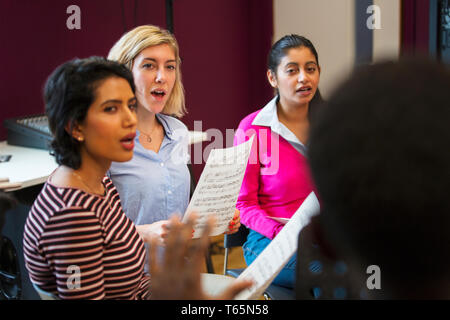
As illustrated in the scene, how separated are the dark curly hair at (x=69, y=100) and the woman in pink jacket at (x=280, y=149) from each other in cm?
83

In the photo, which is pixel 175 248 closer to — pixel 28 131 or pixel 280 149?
pixel 280 149

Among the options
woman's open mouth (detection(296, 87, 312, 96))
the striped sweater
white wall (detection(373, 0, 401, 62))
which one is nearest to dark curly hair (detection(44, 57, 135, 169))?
the striped sweater

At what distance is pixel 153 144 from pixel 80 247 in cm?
77

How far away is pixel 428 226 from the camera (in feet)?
1.61

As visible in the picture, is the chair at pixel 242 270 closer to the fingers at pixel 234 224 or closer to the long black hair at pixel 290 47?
the fingers at pixel 234 224

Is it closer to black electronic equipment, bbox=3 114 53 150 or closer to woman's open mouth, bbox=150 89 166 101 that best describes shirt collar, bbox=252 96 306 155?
woman's open mouth, bbox=150 89 166 101

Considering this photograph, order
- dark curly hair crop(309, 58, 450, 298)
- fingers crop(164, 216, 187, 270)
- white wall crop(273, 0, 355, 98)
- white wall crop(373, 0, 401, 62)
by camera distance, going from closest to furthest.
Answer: dark curly hair crop(309, 58, 450, 298), fingers crop(164, 216, 187, 270), white wall crop(373, 0, 401, 62), white wall crop(273, 0, 355, 98)

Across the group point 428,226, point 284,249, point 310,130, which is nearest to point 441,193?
point 428,226

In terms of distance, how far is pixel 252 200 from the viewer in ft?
6.52

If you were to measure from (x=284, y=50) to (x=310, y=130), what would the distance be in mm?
1648

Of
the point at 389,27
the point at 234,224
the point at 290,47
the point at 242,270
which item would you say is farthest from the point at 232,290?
the point at 389,27

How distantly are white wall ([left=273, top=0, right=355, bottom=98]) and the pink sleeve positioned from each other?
6.02ft

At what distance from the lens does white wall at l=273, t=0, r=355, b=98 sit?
377 cm

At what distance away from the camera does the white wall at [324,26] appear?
3766mm
